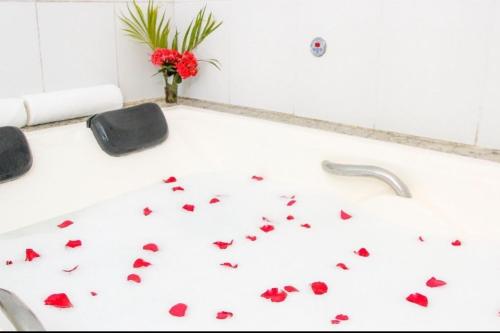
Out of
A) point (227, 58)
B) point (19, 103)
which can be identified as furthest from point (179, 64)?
point (19, 103)

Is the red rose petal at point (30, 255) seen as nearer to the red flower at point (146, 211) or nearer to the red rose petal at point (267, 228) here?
the red flower at point (146, 211)

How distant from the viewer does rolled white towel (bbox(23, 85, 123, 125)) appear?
173cm

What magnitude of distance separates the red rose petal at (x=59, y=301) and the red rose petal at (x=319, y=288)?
0.59 meters

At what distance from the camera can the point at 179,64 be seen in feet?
6.88

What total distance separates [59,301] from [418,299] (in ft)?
Answer: 2.78

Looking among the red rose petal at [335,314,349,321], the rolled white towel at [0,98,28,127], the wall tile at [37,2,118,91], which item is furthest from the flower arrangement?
the red rose petal at [335,314,349,321]

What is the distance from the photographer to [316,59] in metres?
1.87

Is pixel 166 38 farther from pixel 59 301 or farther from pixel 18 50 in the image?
pixel 59 301

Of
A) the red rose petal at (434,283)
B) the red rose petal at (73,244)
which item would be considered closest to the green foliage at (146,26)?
the red rose petal at (73,244)

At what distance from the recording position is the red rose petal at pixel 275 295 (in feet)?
3.89

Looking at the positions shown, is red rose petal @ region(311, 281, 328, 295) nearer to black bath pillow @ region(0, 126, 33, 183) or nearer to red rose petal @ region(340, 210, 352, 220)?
red rose petal @ region(340, 210, 352, 220)

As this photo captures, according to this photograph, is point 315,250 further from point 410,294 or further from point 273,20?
point 273,20

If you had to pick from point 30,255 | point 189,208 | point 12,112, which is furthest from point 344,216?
point 12,112

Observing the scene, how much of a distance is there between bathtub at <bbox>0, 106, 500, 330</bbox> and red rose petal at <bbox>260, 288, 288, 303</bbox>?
25mm
